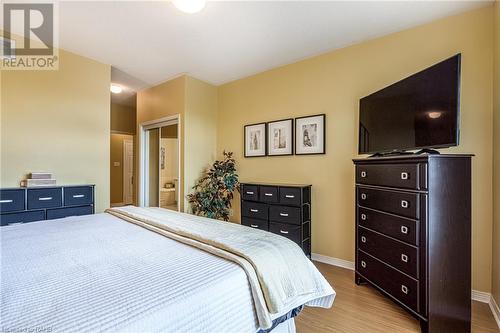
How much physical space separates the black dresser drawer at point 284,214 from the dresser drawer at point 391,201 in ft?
2.53

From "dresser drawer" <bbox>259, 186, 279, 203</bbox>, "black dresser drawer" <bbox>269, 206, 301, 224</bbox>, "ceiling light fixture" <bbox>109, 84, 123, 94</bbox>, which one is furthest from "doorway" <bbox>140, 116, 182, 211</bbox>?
"black dresser drawer" <bbox>269, 206, 301, 224</bbox>

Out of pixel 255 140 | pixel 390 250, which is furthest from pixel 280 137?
pixel 390 250

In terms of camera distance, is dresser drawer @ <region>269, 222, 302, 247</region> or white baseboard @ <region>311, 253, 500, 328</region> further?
dresser drawer @ <region>269, 222, 302, 247</region>

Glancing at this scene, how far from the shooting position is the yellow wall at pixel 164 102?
3.75 meters

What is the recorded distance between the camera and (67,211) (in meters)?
2.71

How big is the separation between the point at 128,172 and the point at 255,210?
4.88 metres

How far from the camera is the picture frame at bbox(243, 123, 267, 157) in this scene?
3566mm

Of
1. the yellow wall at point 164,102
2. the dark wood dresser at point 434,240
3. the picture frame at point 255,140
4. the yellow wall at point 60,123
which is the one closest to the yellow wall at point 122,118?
the yellow wall at point 164,102

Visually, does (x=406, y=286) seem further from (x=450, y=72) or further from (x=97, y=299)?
(x=97, y=299)

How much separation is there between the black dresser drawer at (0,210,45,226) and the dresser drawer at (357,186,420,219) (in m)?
3.39

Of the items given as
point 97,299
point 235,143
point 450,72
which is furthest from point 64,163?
point 450,72

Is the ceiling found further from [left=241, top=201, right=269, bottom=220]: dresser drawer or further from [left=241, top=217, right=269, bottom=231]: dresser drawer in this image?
[left=241, top=217, right=269, bottom=231]: dresser drawer

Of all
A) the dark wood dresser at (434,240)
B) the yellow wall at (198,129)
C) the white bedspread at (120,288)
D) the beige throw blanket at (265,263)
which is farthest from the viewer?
the yellow wall at (198,129)

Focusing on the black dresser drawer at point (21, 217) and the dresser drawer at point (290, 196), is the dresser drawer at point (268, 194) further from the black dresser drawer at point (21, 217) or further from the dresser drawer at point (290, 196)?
the black dresser drawer at point (21, 217)
